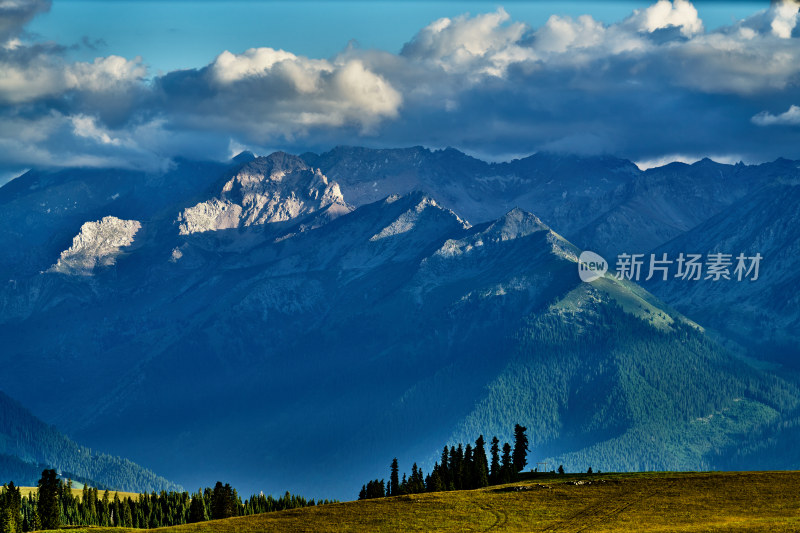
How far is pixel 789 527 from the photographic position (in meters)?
180

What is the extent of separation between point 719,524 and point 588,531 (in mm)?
21121

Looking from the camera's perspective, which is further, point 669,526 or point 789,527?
point 669,526

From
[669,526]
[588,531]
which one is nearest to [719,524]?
[669,526]

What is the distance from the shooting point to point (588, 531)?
200m

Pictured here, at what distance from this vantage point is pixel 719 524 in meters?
191

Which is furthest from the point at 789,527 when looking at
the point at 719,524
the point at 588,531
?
the point at 588,531

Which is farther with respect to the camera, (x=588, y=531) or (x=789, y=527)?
(x=588, y=531)

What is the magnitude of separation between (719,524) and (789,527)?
14.0 m

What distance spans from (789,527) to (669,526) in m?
22.5

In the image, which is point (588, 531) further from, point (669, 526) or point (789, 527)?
point (789, 527)

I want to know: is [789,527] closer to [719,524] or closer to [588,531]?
[719,524]

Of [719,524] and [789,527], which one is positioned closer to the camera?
[789,527]

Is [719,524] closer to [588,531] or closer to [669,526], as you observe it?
[669,526]
